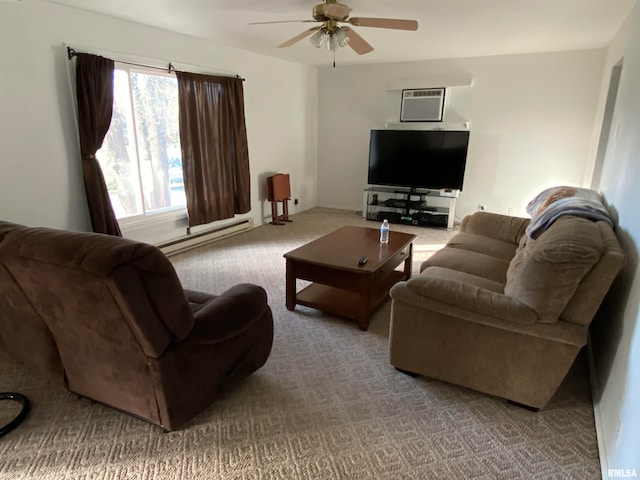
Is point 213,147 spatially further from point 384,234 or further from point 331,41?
point 384,234

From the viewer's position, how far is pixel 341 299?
2938mm

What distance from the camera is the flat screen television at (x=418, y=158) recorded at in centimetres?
521

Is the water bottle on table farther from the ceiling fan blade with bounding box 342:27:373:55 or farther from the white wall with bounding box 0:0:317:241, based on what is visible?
the white wall with bounding box 0:0:317:241

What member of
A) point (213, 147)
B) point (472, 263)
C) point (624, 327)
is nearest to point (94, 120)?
point (213, 147)

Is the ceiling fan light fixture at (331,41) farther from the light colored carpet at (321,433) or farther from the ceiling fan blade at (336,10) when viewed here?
the light colored carpet at (321,433)

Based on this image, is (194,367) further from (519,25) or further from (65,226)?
(519,25)

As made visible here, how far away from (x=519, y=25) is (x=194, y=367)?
3.93 metres

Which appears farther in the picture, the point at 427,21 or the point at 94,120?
the point at 427,21

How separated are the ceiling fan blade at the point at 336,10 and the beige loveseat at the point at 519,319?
194cm

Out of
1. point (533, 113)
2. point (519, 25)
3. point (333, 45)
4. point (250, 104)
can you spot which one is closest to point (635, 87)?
point (519, 25)

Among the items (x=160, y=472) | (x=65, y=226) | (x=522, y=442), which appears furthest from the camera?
(x=65, y=226)

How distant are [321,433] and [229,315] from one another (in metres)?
0.69

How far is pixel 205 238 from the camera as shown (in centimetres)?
458

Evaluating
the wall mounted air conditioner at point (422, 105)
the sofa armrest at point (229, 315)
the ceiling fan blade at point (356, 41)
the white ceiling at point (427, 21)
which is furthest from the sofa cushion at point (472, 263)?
the wall mounted air conditioner at point (422, 105)
